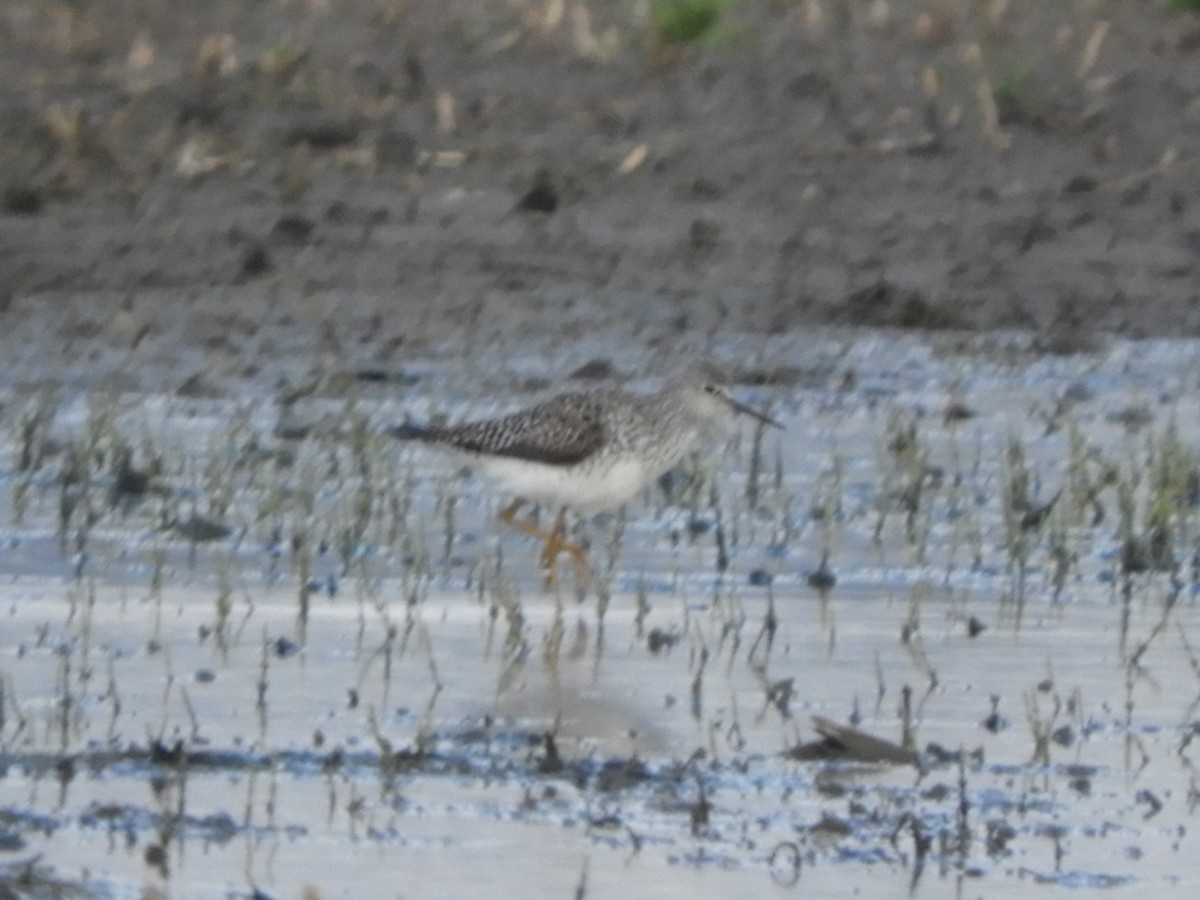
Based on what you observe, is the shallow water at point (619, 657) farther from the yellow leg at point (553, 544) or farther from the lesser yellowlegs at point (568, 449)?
the lesser yellowlegs at point (568, 449)

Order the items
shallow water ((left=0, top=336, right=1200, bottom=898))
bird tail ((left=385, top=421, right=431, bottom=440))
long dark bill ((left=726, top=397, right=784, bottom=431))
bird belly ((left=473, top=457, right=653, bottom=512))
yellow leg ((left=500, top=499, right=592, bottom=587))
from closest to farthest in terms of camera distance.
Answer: shallow water ((left=0, top=336, right=1200, bottom=898))
yellow leg ((left=500, top=499, right=592, bottom=587))
bird belly ((left=473, top=457, right=653, bottom=512))
bird tail ((left=385, top=421, right=431, bottom=440))
long dark bill ((left=726, top=397, right=784, bottom=431))

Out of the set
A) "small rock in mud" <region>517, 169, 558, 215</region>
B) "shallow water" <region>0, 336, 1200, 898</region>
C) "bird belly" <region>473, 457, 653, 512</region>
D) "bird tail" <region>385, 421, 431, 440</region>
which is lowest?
"shallow water" <region>0, 336, 1200, 898</region>

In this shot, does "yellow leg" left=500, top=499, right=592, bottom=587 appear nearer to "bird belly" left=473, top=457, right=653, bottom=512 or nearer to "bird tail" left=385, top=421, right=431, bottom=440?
"bird belly" left=473, top=457, right=653, bottom=512

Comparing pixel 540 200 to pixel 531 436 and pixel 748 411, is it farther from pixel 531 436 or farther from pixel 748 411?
pixel 531 436

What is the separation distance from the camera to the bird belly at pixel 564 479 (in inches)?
402

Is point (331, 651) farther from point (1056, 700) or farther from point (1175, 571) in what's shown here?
point (1175, 571)

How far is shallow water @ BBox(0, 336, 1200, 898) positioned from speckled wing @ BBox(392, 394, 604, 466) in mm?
207

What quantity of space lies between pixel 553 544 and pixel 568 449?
37cm

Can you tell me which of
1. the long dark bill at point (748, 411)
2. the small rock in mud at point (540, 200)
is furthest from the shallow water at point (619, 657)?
the small rock in mud at point (540, 200)

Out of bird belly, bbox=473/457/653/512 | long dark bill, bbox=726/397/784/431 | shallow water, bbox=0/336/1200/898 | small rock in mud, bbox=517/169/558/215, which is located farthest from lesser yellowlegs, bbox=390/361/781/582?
small rock in mud, bbox=517/169/558/215

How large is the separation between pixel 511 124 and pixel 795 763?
29.2 ft

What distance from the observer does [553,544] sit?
9.97 metres

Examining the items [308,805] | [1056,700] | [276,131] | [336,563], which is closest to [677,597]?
[336,563]

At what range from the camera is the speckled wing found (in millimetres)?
10227
